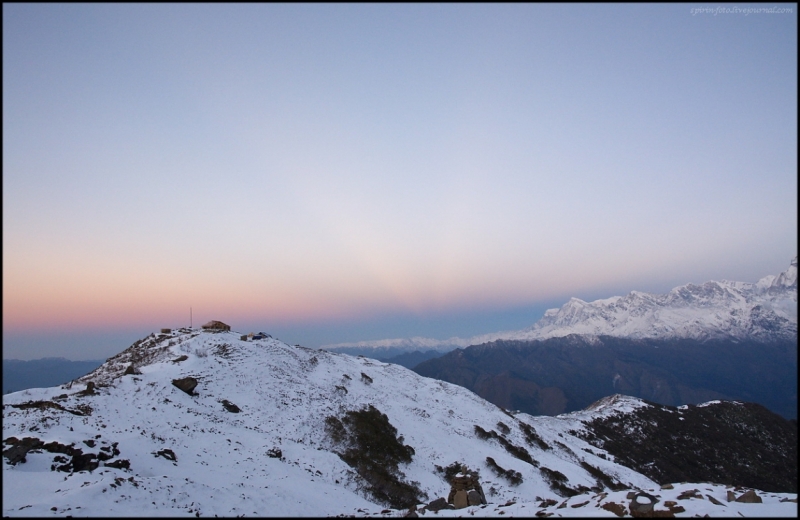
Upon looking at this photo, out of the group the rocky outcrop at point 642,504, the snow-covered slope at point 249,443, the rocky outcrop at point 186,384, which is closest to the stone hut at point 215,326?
the snow-covered slope at point 249,443

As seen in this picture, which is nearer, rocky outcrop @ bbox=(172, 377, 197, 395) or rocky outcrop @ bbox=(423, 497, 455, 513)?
rocky outcrop @ bbox=(423, 497, 455, 513)

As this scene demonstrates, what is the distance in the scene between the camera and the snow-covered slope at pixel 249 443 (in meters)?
17.2

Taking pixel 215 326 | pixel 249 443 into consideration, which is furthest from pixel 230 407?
pixel 215 326

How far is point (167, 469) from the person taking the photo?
885 inches

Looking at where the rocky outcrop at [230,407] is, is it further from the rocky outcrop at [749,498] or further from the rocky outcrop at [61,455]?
the rocky outcrop at [749,498]

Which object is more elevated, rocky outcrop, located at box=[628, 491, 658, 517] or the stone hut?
the stone hut

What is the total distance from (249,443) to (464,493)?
1905cm

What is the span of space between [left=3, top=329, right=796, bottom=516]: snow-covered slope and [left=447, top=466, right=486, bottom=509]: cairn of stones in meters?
3.86

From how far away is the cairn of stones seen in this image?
872 inches

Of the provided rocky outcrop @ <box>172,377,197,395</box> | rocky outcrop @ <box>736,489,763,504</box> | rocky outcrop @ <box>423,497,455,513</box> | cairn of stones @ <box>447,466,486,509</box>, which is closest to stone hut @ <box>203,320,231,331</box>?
rocky outcrop @ <box>172,377,197,395</box>

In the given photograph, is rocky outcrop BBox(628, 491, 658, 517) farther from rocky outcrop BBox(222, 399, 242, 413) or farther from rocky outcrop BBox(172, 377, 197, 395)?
rocky outcrop BBox(172, 377, 197, 395)

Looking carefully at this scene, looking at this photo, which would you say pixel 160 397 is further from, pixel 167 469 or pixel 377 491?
pixel 377 491

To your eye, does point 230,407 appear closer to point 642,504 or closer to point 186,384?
point 186,384

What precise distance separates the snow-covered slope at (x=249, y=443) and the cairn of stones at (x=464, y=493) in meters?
3.86
